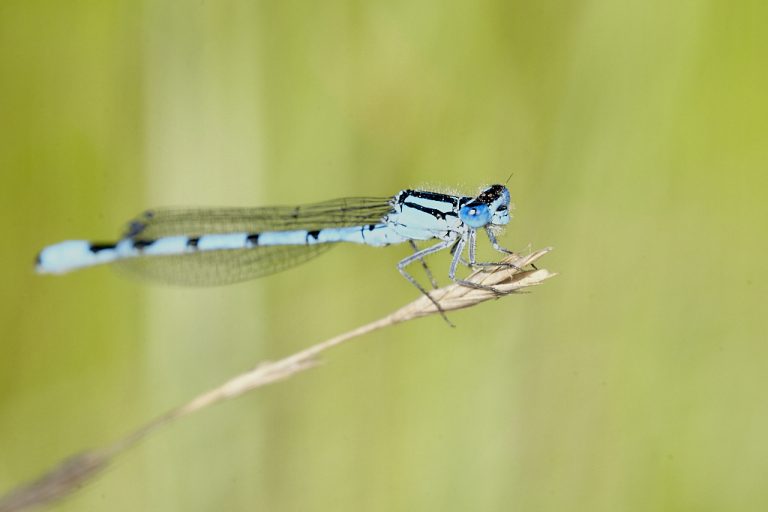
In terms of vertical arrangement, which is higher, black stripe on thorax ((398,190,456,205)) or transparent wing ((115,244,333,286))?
black stripe on thorax ((398,190,456,205))

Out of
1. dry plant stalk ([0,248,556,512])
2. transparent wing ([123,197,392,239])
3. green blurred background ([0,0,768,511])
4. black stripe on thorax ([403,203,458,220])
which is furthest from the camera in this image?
transparent wing ([123,197,392,239])

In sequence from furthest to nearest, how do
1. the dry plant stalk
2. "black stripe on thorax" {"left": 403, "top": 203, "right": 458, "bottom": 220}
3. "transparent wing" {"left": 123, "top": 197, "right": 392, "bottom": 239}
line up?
"transparent wing" {"left": 123, "top": 197, "right": 392, "bottom": 239}, "black stripe on thorax" {"left": 403, "top": 203, "right": 458, "bottom": 220}, the dry plant stalk

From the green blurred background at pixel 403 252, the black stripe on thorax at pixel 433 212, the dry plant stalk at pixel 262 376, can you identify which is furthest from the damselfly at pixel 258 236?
the dry plant stalk at pixel 262 376

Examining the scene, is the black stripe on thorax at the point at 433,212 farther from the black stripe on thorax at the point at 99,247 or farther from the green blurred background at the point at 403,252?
the black stripe on thorax at the point at 99,247

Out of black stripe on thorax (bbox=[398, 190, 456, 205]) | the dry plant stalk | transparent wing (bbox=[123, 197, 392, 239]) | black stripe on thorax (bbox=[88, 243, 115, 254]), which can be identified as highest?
black stripe on thorax (bbox=[398, 190, 456, 205])

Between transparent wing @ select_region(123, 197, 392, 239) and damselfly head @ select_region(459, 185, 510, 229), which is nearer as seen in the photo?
damselfly head @ select_region(459, 185, 510, 229)

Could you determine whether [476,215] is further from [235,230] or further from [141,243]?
[141,243]

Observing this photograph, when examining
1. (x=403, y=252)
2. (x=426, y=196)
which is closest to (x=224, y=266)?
(x=403, y=252)

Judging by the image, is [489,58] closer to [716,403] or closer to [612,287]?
[612,287]

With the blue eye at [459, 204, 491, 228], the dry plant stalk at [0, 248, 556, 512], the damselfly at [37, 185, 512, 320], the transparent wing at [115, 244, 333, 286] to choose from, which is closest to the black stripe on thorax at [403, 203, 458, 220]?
the damselfly at [37, 185, 512, 320]

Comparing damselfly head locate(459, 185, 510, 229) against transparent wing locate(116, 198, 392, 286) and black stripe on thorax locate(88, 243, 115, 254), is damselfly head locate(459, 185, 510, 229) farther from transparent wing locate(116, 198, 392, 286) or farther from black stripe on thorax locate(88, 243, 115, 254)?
black stripe on thorax locate(88, 243, 115, 254)
